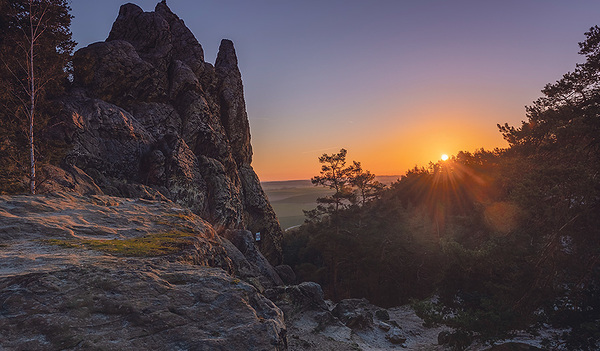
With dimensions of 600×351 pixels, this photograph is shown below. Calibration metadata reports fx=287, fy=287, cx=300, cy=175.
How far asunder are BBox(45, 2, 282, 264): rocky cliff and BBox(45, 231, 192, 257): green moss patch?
10137mm

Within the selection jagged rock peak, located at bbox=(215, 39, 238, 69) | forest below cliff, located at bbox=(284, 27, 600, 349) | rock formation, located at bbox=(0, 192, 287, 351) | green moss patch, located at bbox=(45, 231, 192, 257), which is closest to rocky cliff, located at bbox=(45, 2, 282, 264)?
jagged rock peak, located at bbox=(215, 39, 238, 69)

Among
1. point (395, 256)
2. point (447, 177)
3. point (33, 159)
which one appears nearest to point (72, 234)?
point (33, 159)

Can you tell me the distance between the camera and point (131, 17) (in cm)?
3450

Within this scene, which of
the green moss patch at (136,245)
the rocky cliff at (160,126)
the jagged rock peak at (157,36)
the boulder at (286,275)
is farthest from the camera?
the jagged rock peak at (157,36)

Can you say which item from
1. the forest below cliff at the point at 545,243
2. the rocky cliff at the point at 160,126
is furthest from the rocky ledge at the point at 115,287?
the forest below cliff at the point at 545,243

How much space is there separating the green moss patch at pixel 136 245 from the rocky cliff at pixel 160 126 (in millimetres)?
10137

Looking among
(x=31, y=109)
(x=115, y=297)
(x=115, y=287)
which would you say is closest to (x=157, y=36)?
(x=31, y=109)

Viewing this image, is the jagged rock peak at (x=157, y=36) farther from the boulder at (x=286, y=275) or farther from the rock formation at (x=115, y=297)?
the rock formation at (x=115, y=297)

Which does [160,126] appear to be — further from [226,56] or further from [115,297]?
[115,297]

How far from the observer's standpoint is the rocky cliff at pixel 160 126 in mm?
20438

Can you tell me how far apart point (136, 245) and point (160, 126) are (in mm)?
23892

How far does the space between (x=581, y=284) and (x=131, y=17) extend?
4548 centimetres

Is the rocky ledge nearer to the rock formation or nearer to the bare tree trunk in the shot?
the rock formation

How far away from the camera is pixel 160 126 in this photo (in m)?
28.5
